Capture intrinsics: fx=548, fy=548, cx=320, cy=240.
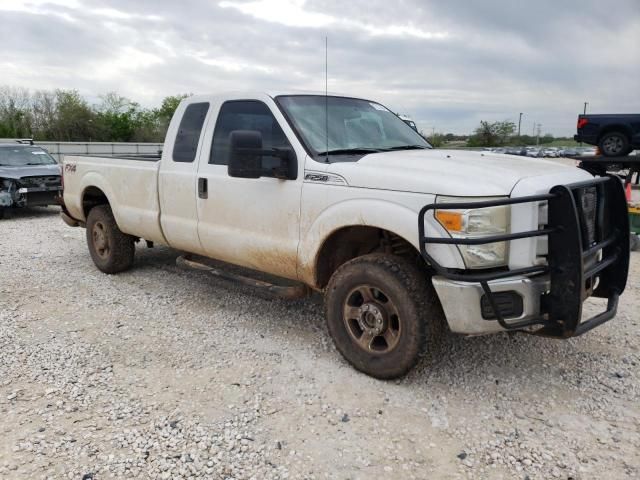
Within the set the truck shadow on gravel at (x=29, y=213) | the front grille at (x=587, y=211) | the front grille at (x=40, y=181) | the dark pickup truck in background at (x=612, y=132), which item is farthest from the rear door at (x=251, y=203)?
the dark pickup truck in background at (x=612, y=132)

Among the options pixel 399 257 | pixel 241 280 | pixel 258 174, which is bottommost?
pixel 241 280

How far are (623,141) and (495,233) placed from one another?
53.2ft

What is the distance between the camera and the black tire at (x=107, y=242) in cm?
629

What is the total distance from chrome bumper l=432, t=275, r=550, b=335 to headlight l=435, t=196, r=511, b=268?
14 centimetres

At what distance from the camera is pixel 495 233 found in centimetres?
319

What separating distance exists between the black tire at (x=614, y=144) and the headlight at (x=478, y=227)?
16.1 metres

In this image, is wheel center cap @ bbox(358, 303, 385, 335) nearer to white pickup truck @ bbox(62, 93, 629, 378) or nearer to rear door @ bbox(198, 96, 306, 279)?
white pickup truck @ bbox(62, 93, 629, 378)

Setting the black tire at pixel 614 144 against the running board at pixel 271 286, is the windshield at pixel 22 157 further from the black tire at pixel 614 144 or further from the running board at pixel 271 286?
the black tire at pixel 614 144

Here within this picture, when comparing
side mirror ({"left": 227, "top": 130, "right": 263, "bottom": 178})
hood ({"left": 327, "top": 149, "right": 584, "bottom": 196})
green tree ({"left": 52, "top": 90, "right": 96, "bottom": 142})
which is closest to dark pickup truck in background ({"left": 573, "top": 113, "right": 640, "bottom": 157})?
hood ({"left": 327, "top": 149, "right": 584, "bottom": 196})

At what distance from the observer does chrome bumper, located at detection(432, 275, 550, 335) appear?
315cm

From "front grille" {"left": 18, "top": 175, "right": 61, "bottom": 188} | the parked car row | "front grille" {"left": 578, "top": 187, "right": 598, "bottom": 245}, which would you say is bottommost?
"front grille" {"left": 18, "top": 175, "right": 61, "bottom": 188}

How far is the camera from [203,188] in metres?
4.81

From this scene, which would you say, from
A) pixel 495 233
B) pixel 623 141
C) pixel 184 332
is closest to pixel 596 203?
pixel 495 233

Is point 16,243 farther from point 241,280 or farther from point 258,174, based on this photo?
point 258,174
